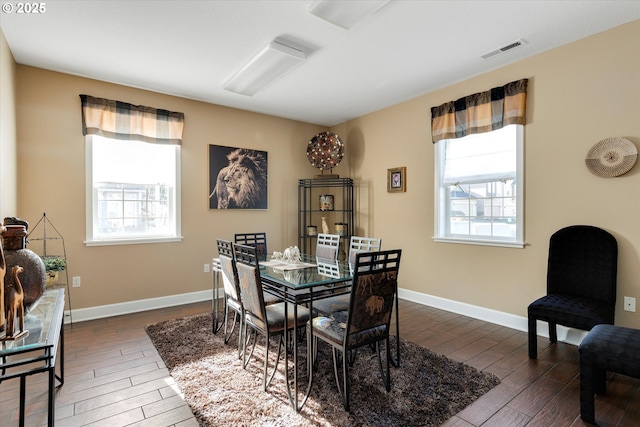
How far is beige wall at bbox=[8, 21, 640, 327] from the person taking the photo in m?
2.72

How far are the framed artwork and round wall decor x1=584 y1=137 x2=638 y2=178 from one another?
3877 mm

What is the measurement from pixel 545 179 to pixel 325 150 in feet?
9.67

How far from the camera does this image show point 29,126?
3.30m

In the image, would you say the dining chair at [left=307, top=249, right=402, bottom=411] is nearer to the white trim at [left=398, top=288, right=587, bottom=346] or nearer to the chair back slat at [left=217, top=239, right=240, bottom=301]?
the chair back slat at [left=217, top=239, right=240, bottom=301]

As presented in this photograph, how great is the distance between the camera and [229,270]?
2.54 metres

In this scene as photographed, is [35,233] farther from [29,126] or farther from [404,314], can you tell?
[404,314]

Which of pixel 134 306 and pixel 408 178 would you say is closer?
pixel 134 306

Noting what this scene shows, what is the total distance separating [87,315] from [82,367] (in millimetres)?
1344

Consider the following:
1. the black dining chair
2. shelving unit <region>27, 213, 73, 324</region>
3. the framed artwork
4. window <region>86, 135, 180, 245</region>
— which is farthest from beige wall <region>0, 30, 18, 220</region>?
the black dining chair

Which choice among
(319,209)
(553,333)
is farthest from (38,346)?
(319,209)

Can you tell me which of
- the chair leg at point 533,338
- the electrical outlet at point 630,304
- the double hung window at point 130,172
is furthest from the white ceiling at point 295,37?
the chair leg at point 533,338

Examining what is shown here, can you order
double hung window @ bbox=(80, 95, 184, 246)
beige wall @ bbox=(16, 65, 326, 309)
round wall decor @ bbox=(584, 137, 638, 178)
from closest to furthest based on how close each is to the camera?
1. round wall decor @ bbox=(584, 137, 638, 178)
2. beige wall @ bbox=(16, 65, 326, 309)
3. double hung window @ bbox=(80, 95, 184, 246)

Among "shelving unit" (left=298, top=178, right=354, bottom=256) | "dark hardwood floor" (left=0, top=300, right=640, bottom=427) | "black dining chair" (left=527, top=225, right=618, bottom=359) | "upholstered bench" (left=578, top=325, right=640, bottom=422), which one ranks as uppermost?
"shelving unit" (left=298, top=178, right=354, bottom=256)

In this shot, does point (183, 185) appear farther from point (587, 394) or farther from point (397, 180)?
point (587, 394)
